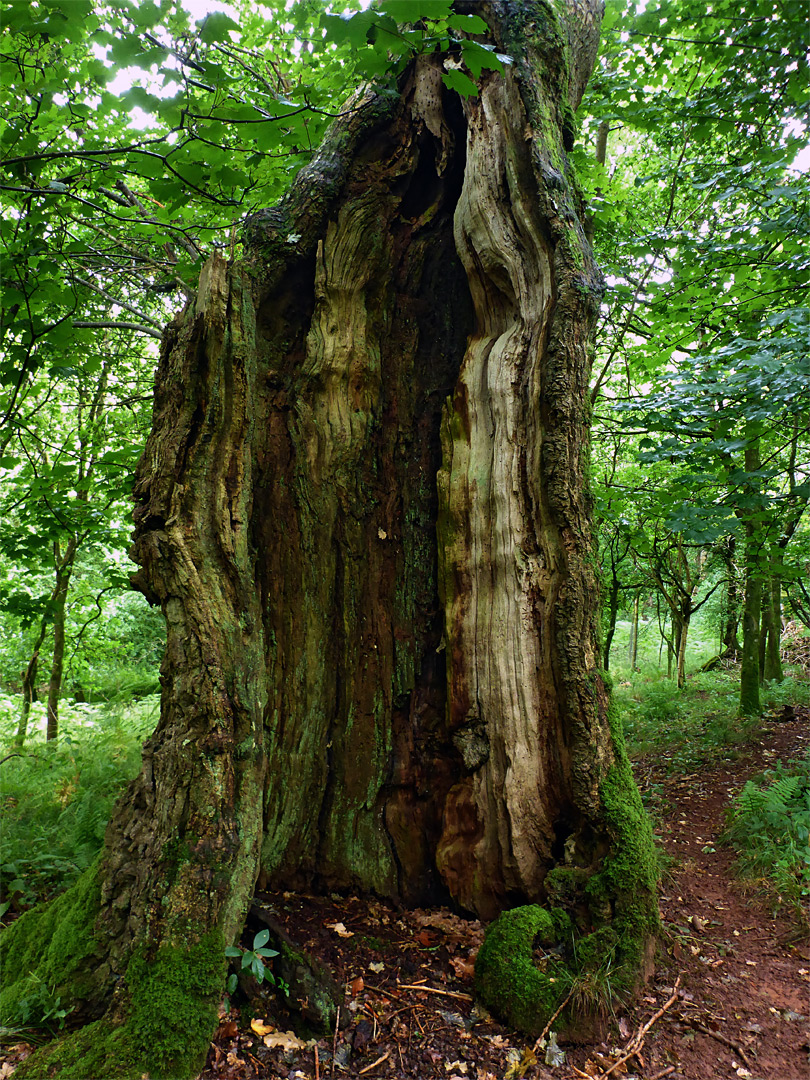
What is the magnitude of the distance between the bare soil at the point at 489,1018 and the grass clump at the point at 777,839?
132mm

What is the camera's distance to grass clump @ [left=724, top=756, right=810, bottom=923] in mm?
Answer: 3242

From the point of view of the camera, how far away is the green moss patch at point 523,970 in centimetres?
228

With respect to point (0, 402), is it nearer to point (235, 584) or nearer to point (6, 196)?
point (6, 196)

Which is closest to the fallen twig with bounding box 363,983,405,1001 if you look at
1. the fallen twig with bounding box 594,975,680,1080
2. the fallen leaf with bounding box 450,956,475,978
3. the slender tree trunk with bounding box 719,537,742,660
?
the fallen leaf with bounding box 450,956,475,978

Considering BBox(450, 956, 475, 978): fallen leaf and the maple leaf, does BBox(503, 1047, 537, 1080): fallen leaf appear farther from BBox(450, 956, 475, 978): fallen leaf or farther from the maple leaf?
the maple leaf

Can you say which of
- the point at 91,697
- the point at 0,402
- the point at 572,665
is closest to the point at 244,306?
the point at 572,665

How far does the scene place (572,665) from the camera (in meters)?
2.76

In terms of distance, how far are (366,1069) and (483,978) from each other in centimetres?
58

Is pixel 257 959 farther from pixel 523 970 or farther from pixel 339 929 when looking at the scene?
pixel 523 970

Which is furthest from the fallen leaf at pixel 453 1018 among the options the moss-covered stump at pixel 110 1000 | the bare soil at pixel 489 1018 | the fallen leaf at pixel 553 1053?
the moss-covered stump at pixel 110 1000

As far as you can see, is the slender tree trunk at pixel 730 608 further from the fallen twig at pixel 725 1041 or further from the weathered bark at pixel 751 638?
the fallen twig at pixel 725 1041

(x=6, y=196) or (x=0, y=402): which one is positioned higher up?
(x=6, y=196)

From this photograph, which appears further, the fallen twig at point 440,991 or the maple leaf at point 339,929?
the maple leaf at point 339,929

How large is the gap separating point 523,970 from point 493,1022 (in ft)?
0.77
